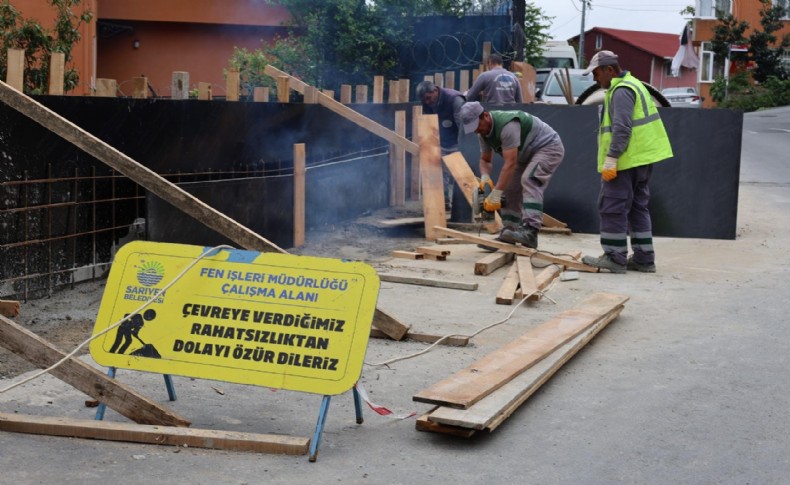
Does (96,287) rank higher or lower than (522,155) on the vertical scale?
lower

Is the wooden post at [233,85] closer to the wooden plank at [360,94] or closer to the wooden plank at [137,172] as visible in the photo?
the wooden plank at [360,94]

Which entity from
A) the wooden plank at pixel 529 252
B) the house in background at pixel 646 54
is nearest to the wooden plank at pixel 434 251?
the wooden plank at pixel 529 252

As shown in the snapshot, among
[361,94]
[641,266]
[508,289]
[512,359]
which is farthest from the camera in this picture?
[361,94]

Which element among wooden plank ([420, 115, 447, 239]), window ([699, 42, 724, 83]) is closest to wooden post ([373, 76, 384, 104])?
wooden plank ([420, 115, 447, 239])

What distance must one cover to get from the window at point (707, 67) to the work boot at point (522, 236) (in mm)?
57644

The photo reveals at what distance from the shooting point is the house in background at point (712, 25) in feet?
206

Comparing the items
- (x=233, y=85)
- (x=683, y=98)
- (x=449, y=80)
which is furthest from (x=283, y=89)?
(x=683, y=98)

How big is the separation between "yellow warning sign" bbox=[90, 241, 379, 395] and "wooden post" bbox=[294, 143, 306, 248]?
5560 millimetres

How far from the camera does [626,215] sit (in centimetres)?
987

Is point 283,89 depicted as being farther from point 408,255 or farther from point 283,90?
point 408,255

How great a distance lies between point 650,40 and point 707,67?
19.2m

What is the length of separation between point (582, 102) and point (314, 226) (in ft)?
13.4

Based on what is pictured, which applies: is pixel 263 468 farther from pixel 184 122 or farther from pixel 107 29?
pixel 107 29

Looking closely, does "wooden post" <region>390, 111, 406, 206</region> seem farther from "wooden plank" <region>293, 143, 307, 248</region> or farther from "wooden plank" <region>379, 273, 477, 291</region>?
"wooden plank" <region>379, 273, 477, 291</region>
